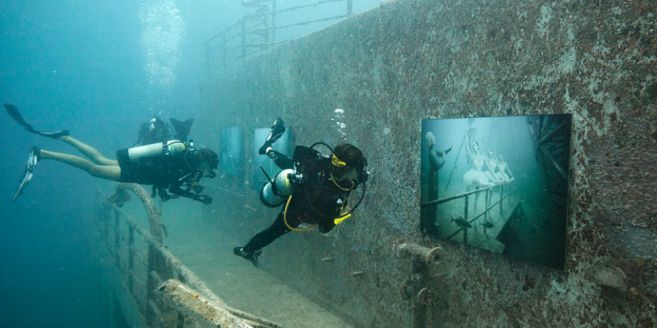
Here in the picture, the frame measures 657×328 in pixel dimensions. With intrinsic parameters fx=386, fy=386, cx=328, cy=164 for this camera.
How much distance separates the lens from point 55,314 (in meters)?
22.0

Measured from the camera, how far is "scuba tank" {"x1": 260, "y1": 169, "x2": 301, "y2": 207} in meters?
3.97

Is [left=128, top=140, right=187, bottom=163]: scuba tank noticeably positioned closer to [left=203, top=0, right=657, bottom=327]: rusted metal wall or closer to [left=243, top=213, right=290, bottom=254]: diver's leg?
[left=203, top=0, right=657, bottom=327]: rusted metal wall

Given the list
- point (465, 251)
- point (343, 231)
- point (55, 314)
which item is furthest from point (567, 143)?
point (55, 314)

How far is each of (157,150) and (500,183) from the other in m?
5.60

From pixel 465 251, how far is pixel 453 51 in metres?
1.96

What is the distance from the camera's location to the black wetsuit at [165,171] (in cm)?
658

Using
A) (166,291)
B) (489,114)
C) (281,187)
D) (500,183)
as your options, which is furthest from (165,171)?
(500,183)

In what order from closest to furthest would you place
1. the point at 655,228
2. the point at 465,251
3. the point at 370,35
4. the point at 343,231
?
the point at 655,228 → the point at 465,251 → the point at 370,35 → the point at 343,231

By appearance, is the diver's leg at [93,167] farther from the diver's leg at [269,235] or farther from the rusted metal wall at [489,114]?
the diver's leg at [269,235]

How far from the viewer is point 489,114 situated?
3451 mm

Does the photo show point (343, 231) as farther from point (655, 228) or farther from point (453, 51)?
point (655, 228)

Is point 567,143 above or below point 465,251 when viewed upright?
above

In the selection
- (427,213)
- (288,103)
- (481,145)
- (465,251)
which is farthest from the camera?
(288,103)

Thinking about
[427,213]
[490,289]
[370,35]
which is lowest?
[490,289]
